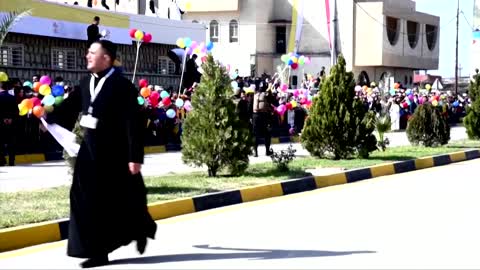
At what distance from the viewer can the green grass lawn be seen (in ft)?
30.7

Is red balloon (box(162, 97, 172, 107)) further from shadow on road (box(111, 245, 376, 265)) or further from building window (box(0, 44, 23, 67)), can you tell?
shadow on road (box(111, 245, 376, 265))

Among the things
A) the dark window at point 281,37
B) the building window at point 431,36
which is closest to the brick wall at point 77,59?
the dark window at point 281,37

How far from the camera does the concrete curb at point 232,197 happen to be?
8.58 metres

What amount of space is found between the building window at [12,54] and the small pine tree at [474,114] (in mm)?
13963

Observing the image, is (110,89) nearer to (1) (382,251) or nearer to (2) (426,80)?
(1) (382,251)

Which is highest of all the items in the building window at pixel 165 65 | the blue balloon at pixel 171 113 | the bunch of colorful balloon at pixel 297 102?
the building window at pixel 165 65

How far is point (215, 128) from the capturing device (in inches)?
523

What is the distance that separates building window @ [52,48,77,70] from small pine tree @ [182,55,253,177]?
16621mm

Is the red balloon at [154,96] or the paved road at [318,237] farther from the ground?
the red balloon at [154,96]

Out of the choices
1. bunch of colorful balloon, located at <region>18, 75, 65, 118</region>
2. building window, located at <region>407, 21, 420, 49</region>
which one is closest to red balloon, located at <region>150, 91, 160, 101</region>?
bunch of colorful balloon, located at <region>18, 75, 65, 118</region>

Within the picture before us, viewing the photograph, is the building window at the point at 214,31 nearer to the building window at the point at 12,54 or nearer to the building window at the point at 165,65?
the building window at the point at 165,65

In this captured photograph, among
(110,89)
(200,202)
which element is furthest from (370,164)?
(110,89)

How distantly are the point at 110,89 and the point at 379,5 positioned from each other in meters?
55.5

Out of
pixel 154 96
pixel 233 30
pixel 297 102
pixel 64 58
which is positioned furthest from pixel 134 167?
pixel 233 30
